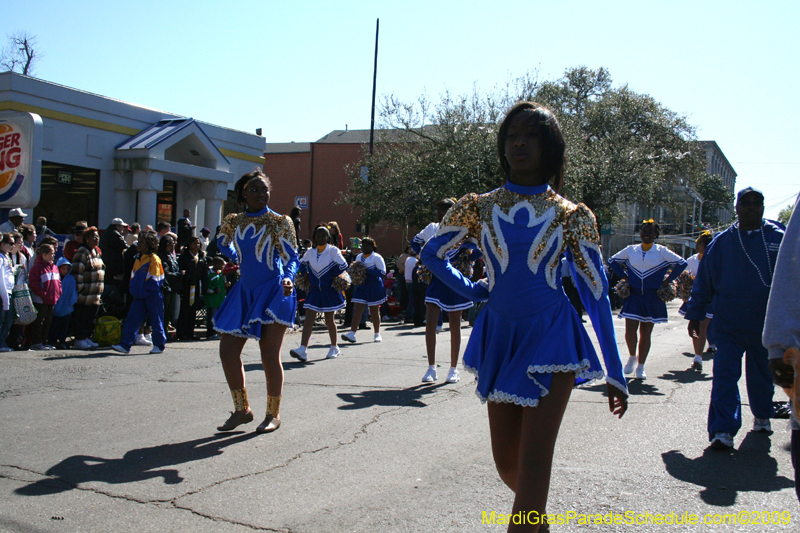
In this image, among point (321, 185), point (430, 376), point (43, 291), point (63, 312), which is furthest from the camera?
point (321, 185)

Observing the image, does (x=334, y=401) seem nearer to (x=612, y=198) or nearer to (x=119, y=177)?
(x=119, y=177)

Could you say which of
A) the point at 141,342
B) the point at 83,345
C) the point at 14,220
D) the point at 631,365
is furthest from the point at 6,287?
the point at 631,365

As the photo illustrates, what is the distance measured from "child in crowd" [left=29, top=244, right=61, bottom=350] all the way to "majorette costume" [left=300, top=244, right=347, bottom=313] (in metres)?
3.68

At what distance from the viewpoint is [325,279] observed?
10.2 metres

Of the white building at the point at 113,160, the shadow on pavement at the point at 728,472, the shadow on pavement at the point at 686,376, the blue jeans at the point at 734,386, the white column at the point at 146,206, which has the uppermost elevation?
the white building at the point at 113,160

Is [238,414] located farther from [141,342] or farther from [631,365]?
[141,342]

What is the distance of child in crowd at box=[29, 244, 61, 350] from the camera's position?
9750mm

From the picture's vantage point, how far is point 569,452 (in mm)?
5020

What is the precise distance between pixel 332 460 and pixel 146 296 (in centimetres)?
659

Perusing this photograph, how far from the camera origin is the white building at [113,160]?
687 inches

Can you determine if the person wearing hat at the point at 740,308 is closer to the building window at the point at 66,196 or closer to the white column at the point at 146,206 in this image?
the white column at the point at 146,206

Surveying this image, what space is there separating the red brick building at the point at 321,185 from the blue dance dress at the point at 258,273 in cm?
3681

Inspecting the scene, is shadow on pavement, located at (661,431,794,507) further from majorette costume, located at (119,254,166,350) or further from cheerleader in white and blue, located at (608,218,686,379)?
majorette costume, located at (119,254,166,350)

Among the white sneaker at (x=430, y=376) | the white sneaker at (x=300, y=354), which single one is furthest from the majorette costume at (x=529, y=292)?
the white sneaker at (x=300, y=354)
